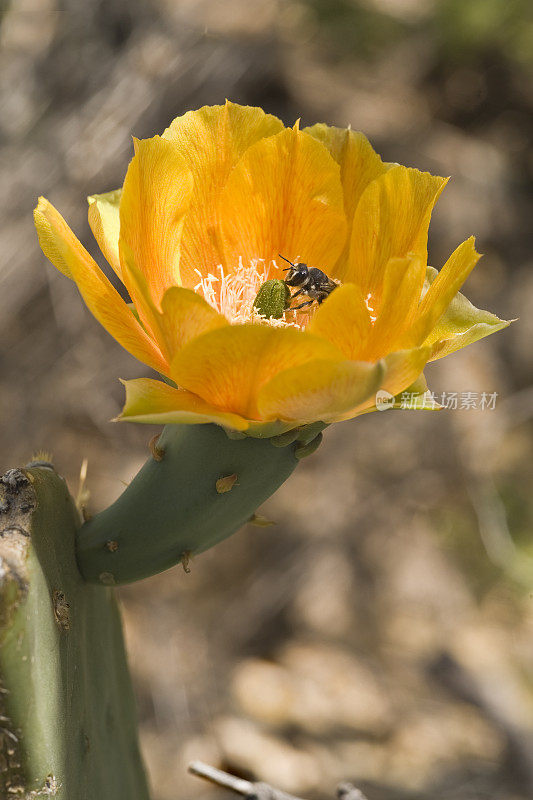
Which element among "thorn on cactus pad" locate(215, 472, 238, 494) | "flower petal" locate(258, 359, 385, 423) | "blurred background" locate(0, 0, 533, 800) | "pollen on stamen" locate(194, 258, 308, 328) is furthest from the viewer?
"blurred background" locate(0, 0, 533, 800)

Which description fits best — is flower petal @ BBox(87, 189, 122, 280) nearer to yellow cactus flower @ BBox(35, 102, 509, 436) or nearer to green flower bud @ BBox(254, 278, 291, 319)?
yellow cactus flower @ BBox(35, 102, 509, 436)

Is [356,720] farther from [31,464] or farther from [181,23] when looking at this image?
[181,23]

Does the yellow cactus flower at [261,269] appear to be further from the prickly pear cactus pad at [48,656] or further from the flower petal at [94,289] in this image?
the prickly pear cactus pad at [48,656]

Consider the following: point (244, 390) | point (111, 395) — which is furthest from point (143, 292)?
point (111, 395)

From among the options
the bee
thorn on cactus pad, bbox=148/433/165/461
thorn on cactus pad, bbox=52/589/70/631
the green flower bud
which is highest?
the bee

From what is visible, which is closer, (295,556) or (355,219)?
(355,219)

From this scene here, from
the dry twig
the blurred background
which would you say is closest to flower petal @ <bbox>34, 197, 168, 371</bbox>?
the dry twig
